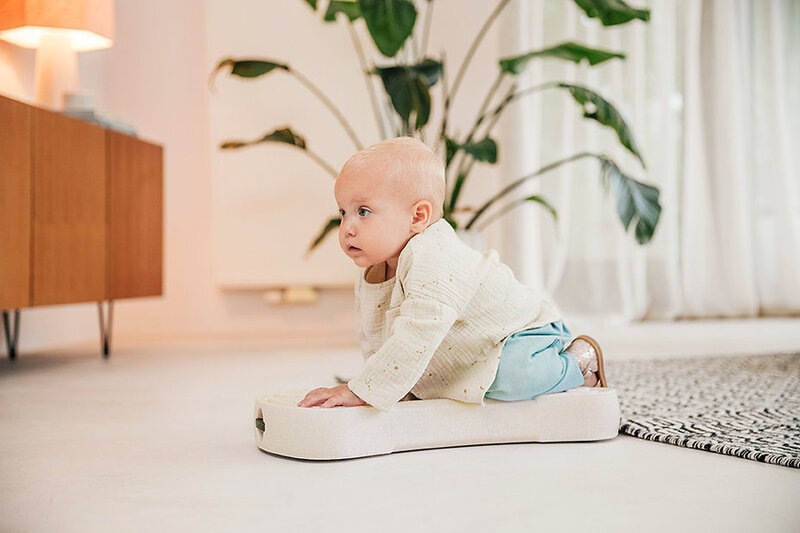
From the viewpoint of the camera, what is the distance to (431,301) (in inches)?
44.1

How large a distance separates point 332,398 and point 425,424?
150 mm

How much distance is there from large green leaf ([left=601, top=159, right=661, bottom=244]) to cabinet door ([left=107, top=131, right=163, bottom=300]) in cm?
154

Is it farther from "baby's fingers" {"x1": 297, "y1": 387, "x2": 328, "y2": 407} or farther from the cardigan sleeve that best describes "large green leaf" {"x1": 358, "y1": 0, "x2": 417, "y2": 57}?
"baby's fingers" {"x1": 297, "y1": 387, "x2": 328, "y2": 407}

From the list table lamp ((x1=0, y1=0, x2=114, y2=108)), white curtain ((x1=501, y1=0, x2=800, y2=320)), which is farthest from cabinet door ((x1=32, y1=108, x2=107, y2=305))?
white curtain ((x1=501, y1=0, x2=800, y2=320))

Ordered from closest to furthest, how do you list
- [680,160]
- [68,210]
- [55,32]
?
[68,210] < [55,32] < [680,160]

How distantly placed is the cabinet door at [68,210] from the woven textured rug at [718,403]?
1482mm

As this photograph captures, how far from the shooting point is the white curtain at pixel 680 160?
11.7 feet

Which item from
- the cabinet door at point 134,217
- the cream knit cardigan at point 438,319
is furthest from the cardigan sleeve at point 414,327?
the cabinet door at point 134,217

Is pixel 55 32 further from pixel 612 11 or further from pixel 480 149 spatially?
pixel 612 11

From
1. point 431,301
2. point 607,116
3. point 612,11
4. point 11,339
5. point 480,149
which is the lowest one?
point 11,339

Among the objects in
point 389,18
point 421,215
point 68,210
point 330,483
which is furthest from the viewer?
point 389,18

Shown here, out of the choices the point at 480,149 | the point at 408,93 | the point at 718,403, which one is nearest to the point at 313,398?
the point at 718,403

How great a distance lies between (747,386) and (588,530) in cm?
106

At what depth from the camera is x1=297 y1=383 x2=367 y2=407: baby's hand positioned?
1.11 m
